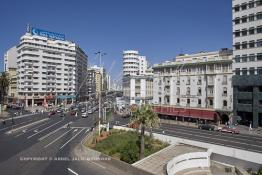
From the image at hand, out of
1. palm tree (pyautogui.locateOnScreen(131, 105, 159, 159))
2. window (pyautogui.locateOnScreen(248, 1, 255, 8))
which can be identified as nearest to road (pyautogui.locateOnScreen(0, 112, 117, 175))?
palm tree (pyautogui.locateOnScreen(131, 105, 159, 159))

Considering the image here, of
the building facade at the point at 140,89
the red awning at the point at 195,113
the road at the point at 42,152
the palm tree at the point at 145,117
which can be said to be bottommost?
the road at the point at 42,152

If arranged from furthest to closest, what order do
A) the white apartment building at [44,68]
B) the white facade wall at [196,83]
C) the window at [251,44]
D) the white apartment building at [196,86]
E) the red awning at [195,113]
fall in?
the white apartment building at [44,68] < the red awning at [195,113] < the white facade wall at [196,83] < the white apartment building at [196,86] < the window at [251,44]

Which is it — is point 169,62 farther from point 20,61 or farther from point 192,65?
point 20,61

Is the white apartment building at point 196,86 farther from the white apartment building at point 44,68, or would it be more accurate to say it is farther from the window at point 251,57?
the white apartment building at point 44,68

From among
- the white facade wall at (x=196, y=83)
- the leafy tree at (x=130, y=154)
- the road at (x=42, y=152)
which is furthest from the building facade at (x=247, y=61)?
the leafy tree at (x=130, y=154)

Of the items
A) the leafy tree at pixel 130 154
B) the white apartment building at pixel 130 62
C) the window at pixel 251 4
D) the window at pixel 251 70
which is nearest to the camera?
the leafy tree at pixel 130 154

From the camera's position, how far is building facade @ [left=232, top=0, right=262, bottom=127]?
70.6 meters

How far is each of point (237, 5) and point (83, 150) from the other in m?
54.0

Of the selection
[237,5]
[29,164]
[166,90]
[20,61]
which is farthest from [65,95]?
[29,164]

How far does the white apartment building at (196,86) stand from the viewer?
262ft

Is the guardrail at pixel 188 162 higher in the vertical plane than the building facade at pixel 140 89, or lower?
lower

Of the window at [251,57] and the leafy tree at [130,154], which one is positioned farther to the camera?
the window at [251,57]

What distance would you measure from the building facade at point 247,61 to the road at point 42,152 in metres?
39.6

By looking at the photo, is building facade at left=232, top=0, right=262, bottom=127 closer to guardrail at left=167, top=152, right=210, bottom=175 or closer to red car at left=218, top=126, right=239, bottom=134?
red car at left=218, top=126, right=239, bottom=134
